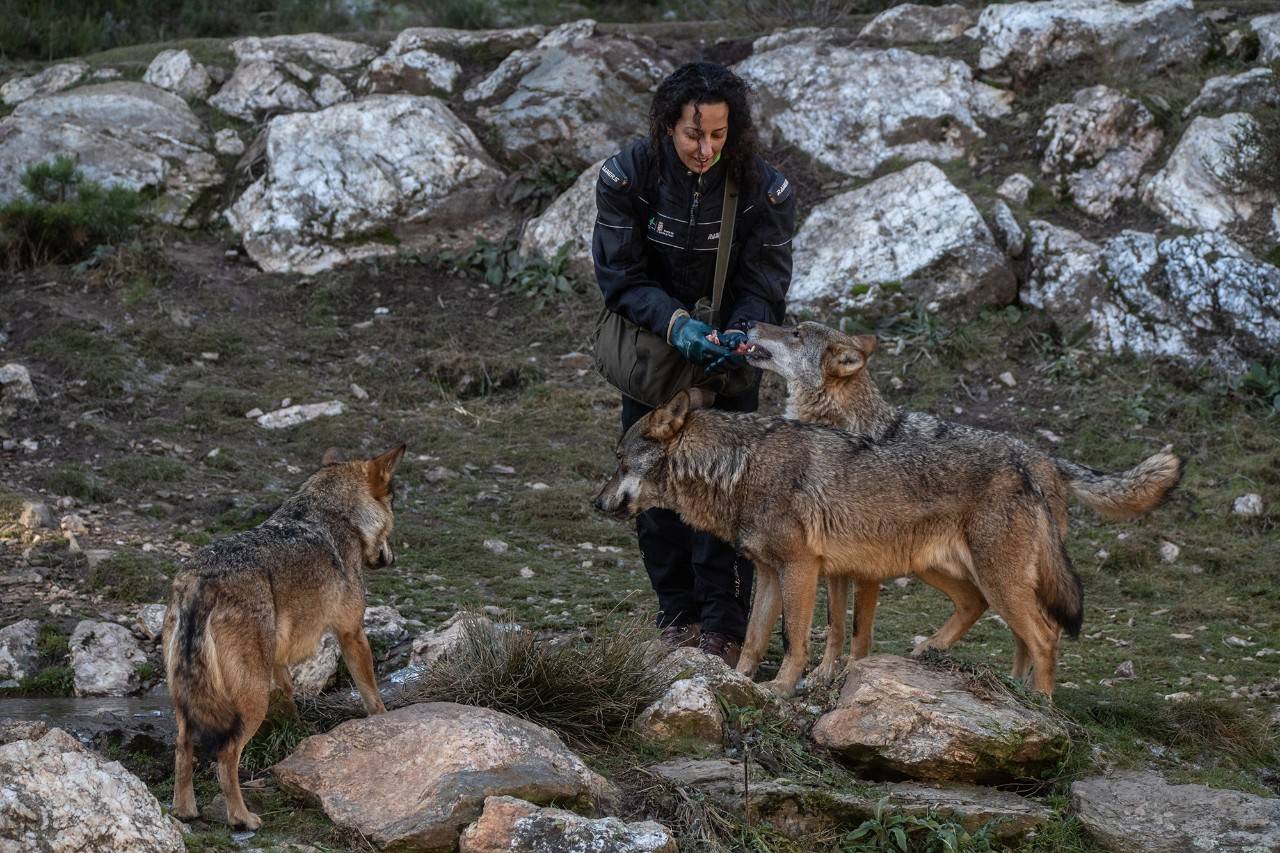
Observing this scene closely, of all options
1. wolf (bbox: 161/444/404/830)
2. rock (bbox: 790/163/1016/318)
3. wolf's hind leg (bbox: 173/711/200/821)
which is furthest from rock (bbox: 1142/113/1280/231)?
wolf's hind leg (bbox: 173/711/200/821)

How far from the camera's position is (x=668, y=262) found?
691cm

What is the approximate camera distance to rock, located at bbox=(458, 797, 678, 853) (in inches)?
182

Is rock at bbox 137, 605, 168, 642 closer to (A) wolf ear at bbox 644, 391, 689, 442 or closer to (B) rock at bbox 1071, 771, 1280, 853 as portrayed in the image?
(A) wolf ear at bbox 644, 391, 689, 442

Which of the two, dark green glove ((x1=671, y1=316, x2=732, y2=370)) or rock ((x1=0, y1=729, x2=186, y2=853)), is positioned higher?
dark green glove ((x1=671, y1=316, x2=732, y2=370))

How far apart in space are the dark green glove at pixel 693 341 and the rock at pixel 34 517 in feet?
13.8

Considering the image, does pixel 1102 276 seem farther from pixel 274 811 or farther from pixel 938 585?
pixel 274 811

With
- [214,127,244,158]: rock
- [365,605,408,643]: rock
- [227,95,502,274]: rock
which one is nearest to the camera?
[365,605,408,643]: rock

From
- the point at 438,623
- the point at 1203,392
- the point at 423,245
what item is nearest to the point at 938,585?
the point at 438,623

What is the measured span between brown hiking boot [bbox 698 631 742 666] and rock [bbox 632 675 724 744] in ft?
3.96

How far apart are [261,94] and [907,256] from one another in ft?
25.0

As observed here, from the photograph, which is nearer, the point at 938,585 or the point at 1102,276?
the point at 938,585

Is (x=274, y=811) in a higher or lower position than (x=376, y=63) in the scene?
lower

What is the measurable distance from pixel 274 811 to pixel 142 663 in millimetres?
1776

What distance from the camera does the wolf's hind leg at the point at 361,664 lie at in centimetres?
575
